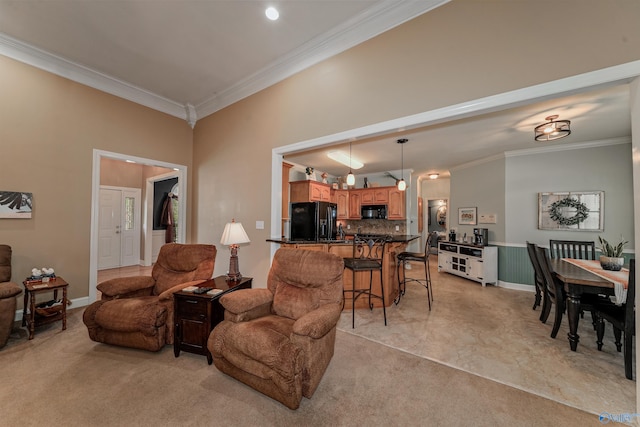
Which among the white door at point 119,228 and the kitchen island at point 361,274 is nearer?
the kitchen island at point 361,274

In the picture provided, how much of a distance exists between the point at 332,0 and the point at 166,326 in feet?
12.0

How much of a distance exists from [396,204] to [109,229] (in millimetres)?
7555

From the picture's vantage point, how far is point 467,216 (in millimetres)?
5988

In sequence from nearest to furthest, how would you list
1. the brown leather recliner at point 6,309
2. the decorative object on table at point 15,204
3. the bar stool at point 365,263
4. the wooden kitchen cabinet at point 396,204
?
the brown leather recliner at point 6,309
the decorative object on table at point 15,204
the bar stool at point 365,263
the wooden kitchen cabinet at point 396,204

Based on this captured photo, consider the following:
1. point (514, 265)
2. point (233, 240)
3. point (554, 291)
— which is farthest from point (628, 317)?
point (233, 240)

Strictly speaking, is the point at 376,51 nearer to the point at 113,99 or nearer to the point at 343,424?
the point at 343,424

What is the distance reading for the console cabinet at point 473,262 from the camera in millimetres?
5020

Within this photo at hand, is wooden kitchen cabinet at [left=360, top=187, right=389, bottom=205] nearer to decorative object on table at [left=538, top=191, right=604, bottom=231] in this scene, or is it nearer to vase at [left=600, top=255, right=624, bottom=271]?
decorative object on table at [left=538, top=191, right=604, bottom=231]

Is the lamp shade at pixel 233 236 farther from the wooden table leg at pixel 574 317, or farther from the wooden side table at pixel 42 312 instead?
the wooden table leg at pixel 574 317

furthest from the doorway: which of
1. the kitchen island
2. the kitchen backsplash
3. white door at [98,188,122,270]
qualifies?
the kitchen backsplash

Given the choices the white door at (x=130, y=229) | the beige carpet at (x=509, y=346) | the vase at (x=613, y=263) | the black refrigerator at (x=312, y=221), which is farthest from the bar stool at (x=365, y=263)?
the white door at (x=130, y=229)

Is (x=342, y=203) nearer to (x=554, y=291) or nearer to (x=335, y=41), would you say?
(x=335, y=41)

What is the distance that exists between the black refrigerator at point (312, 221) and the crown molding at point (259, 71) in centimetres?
198

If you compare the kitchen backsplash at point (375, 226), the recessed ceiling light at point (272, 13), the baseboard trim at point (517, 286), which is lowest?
the baseboard trim at point (517, 286)
